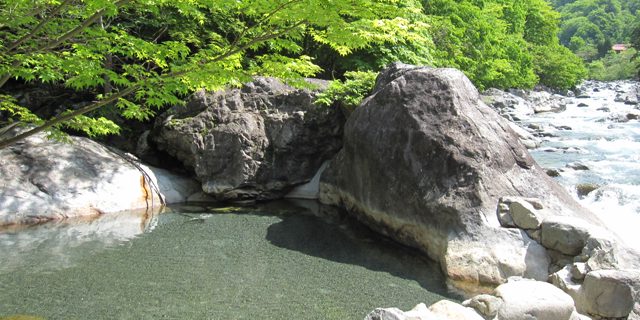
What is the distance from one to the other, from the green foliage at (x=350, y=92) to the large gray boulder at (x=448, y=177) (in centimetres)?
135

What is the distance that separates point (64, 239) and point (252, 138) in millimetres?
4400

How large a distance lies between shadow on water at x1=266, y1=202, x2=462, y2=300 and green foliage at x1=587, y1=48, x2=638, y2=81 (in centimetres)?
5825

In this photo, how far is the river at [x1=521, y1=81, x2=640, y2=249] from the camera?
929cm

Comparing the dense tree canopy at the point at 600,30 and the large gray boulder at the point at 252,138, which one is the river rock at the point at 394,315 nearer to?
the large gray boulder at the point at 252,138

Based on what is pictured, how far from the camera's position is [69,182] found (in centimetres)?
923

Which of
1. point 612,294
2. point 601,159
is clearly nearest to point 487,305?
point 612,294

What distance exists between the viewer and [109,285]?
6.05 m

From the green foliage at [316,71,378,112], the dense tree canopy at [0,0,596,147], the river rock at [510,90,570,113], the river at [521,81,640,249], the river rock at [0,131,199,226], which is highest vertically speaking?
the dense tree canopy at [0,0,596,147]

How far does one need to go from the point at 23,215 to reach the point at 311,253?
5.32 metres

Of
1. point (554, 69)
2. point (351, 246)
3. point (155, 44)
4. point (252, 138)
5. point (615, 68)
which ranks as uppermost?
point (155, 44)

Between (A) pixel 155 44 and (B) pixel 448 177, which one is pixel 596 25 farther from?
(A) pixel 155 44

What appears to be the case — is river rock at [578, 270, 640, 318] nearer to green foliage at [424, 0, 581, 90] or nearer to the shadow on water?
the shadow on water

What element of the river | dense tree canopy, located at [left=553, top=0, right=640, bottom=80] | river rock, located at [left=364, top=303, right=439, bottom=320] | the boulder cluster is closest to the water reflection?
the boulder cluster

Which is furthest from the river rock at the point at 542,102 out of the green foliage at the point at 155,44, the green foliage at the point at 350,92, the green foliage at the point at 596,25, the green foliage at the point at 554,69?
the green foliage at the point at 596,25
